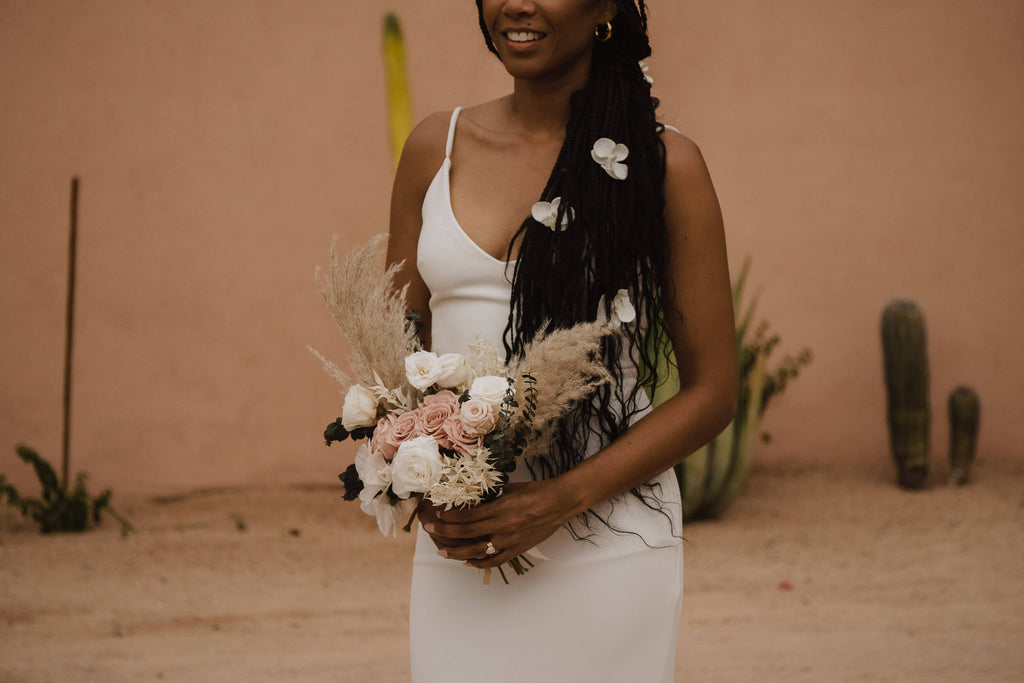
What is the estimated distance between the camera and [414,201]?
1.96 meters

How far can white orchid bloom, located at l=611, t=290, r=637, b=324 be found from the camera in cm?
170

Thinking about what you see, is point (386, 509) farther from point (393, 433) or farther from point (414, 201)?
point (414, 201)

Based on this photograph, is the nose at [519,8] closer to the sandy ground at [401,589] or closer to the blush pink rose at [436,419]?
the blush pink rose at [436,419]

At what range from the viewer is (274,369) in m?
6.12

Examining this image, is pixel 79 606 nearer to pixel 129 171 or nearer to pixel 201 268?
pixel 201 268

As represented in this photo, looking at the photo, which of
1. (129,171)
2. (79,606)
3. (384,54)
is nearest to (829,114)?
(384,54)

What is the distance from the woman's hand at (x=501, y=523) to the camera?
1536 millimetres

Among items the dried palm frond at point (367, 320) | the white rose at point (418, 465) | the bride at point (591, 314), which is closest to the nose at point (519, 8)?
the bride at point (591, 314)

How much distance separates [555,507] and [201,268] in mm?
4893

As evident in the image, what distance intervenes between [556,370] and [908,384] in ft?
16.3

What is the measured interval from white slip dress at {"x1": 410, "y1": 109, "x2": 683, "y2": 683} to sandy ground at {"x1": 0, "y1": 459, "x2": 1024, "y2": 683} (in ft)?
6.91

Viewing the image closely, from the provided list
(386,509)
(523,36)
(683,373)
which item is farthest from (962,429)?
(386,509)

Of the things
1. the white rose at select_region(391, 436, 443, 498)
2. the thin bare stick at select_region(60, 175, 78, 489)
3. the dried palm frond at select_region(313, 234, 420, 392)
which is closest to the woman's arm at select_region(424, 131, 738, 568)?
the white rose at select_region(391, 436, 443, 498)

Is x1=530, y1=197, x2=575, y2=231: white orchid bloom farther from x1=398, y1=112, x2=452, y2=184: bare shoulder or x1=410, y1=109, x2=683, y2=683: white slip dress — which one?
x1=398, y1=112, x2=452, y2=184: bare shoulder
